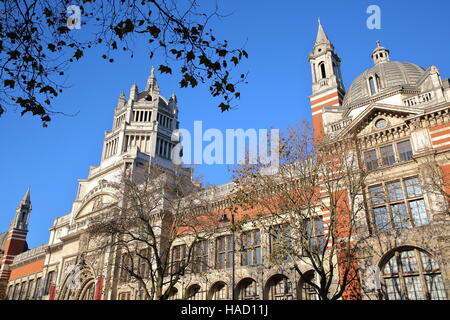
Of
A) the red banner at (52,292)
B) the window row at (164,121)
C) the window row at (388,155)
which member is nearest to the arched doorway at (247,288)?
the window row at (388,155)

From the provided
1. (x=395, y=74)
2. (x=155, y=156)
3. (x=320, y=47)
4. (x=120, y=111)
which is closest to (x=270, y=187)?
(x=395, y=74)

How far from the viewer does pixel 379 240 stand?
22375 millimetres

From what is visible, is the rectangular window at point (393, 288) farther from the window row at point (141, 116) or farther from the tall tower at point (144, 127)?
the window row at point (141, 116)

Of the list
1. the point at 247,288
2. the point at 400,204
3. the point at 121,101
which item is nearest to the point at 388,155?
the point at 400,204

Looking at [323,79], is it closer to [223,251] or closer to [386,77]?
[386,77]

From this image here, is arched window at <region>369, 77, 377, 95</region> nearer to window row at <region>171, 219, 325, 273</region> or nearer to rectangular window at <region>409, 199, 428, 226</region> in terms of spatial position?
rectangular window at <region>409, 199, 428, 226</region>

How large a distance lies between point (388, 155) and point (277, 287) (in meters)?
12.2

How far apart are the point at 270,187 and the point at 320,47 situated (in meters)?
19.8

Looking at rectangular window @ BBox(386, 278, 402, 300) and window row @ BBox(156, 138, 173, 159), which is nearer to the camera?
rectangular window @ BBox(386, 278, 402, 300)

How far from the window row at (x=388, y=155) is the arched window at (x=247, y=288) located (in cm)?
1212

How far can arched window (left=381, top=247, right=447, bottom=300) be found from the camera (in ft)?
67.1

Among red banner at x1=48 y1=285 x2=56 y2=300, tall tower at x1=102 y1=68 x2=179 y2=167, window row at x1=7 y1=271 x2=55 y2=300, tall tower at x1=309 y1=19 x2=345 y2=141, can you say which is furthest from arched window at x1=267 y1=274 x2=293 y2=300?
window row at x1=7 y1=271 x2=55 y2=300

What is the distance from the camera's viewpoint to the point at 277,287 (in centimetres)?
2719
